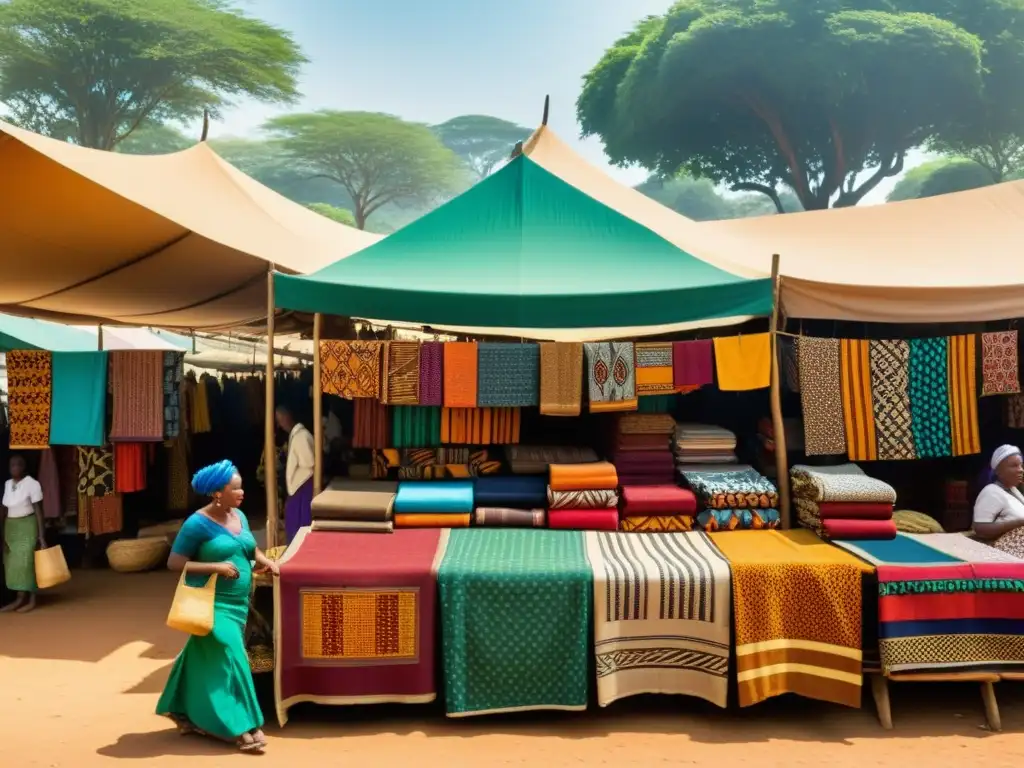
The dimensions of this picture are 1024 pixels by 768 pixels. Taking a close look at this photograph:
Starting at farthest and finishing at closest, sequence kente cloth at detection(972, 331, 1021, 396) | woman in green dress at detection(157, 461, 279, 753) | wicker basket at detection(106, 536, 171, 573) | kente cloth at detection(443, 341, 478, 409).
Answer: wicker basket at detection(106, 536, 171, 573)
kente cloth at detection(972, 331, 1021, 396)
kente cloth at detection(443, 341, 478, 409)
woman in green dress at detection(157, 461, 279, 753)

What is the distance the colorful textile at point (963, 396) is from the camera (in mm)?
5027

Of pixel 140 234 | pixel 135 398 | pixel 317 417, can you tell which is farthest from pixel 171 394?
pixel 317 417

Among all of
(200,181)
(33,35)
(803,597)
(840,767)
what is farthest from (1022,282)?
(33,35)

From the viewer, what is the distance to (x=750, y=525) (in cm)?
465

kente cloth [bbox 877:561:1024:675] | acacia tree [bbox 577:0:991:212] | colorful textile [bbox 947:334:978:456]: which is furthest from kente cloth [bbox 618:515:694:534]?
acacia tree [bbox 577:0:991:212]

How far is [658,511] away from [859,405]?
154 cm

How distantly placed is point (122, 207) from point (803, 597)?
185 inches

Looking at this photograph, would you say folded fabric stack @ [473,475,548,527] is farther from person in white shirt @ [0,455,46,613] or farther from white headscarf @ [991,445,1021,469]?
person in white shirt @ [0,455,46,613]

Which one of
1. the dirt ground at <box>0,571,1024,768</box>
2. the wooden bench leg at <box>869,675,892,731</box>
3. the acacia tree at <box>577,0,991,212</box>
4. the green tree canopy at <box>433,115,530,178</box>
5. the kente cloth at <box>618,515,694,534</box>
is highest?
the green tree canopy at <box>433,115,530,178</box>

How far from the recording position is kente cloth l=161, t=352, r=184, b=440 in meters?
6.09

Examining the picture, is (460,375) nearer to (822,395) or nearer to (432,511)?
(432,511)

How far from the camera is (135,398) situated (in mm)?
6035

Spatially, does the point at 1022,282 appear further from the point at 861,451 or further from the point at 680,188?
the point at 680,188

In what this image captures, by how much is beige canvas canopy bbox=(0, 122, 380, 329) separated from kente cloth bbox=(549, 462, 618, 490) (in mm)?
2485
